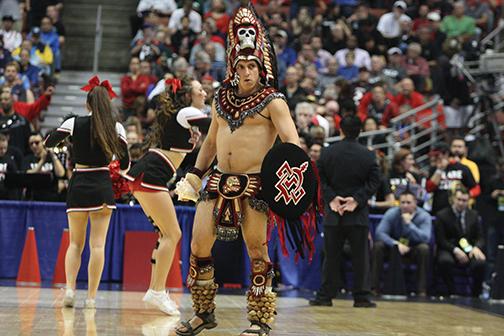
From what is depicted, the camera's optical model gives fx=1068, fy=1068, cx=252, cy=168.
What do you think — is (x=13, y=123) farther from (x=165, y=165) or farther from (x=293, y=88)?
(x=165, y=165)

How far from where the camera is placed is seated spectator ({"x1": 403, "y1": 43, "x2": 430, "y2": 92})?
20016mm

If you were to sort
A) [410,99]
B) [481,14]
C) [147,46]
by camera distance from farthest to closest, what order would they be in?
[481,14], [147,46], [410,99]

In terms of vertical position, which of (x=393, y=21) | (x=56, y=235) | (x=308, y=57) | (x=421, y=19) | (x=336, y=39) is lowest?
(x=56, y=235)

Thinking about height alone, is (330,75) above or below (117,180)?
above

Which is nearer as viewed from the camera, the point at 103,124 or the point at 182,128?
the point at 103,124

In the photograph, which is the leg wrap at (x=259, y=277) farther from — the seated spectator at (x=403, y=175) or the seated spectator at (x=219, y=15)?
the seated spectator at (x=219, y=15)

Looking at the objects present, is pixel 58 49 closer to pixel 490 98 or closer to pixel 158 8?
pixel 158 8

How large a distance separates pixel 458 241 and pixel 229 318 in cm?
577

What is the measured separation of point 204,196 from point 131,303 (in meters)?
3.48

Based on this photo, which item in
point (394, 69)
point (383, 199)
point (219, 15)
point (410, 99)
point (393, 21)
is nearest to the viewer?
point (383, 199)

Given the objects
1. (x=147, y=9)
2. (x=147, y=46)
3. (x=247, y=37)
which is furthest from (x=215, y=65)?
(x=247, y=37)

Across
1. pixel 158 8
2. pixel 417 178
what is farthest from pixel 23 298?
pixel 158 8

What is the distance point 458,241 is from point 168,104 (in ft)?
19.1

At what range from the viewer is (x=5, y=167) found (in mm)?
15031
